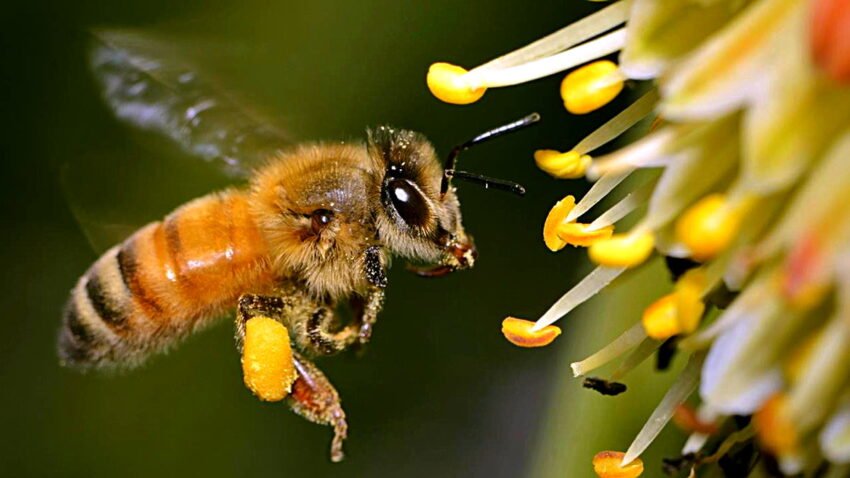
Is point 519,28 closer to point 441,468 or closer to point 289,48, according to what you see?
point 289,48

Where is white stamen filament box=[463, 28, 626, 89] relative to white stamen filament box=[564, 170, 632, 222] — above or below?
above

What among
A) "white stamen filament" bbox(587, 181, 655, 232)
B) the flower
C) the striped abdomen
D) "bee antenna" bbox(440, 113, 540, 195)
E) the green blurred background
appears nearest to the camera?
the flower

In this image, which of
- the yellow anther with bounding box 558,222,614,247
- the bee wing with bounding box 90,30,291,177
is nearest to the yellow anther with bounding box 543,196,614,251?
the yellow anther with bounding box 558,222,614,247

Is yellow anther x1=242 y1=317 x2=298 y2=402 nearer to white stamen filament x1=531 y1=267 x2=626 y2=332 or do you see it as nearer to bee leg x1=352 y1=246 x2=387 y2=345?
bee leg x1=352 y1=246 x2=387 y2=345

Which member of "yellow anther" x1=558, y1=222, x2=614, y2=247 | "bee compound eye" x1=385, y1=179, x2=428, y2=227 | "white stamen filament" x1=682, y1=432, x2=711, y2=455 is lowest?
"white stamen filament" x1=682, y1=432, x2=711, y2=455

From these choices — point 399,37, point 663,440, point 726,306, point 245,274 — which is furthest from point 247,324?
point 399,37

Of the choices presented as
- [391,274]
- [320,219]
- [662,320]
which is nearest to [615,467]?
[662,320]

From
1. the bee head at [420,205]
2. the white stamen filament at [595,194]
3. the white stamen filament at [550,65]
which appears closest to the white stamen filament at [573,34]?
the white stamen filament at [550,65]
